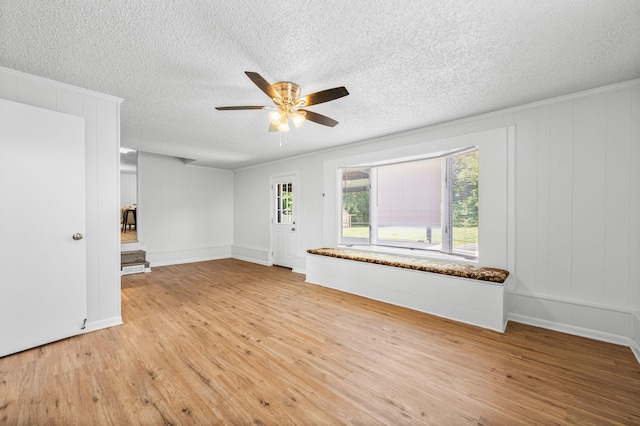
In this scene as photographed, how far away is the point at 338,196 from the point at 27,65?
3.98 meters

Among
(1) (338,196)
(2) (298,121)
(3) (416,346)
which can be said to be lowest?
(3) (416,346)

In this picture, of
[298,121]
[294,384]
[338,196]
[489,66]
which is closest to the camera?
[294,384]

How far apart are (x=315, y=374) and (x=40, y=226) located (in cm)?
274

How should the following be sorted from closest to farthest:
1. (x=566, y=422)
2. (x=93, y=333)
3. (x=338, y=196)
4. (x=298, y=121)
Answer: (x=566, y=422) < (x=298, y=121) < (x=93, y=333) < (x=338, y=196)

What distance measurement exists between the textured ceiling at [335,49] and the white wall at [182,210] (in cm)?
351

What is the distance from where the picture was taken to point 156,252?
6031 mm

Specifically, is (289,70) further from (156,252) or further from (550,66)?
(156,252)

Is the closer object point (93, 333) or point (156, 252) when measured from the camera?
point (93, 333)

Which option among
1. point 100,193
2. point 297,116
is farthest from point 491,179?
point 100,193

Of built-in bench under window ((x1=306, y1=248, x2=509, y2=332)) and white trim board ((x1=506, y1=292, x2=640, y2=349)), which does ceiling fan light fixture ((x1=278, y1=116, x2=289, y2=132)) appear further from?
white trim board ((x1=506, y1=292, x2=640, y2=349))

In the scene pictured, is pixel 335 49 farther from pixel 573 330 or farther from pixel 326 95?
pixel 573 330

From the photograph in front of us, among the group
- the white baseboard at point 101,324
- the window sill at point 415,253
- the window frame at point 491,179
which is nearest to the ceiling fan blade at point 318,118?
the window frame at point 491,179

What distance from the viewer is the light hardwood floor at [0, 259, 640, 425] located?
1.60 m

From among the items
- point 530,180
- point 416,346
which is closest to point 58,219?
point 416,346
